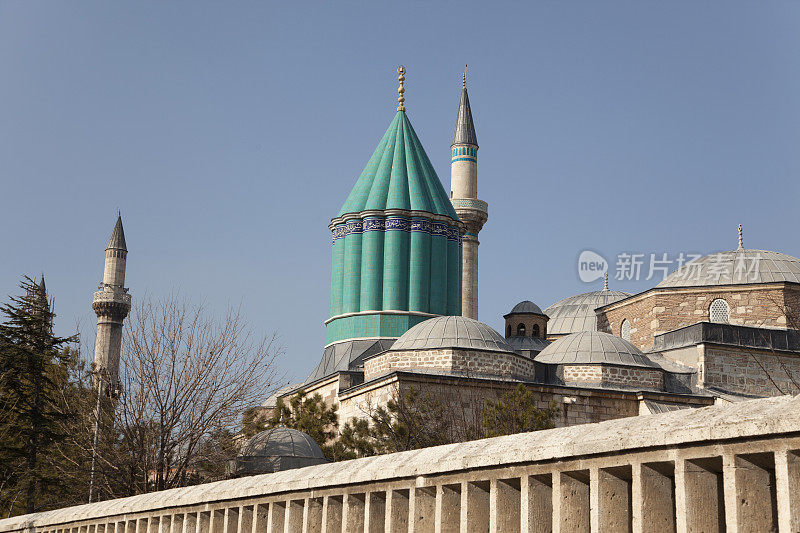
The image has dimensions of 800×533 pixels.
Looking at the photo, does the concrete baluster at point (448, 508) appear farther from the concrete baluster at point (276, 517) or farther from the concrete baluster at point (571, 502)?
the concrete baluster at point (276, 517)

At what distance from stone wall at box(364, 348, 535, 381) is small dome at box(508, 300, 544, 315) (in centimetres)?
862

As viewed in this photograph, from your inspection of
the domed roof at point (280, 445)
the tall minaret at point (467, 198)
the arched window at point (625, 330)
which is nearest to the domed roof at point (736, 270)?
the arched window at point (625, 330)

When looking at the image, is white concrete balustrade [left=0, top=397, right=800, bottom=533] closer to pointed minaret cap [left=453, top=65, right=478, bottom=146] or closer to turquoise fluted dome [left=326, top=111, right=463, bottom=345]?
turquoise fluted dome [left=326, top=111, right=463, bottom=345]

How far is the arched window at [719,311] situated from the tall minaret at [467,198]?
7084 mm

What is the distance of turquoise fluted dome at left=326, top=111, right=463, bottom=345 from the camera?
26.1 m

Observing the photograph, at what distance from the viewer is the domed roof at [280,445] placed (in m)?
15.8

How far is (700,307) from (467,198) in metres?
8.05

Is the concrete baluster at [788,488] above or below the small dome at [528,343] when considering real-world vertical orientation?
below

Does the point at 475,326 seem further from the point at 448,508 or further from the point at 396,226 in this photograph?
the point at 448,508

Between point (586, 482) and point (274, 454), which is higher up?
point (274, 454)

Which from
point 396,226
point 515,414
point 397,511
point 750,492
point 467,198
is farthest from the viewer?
point 467,198

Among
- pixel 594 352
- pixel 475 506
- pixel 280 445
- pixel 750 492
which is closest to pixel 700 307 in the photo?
pixel 594 352

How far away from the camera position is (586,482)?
4047 millimetres

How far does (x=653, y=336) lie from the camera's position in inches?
1128
